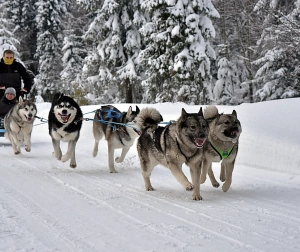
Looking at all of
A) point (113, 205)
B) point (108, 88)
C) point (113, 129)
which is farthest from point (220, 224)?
point (108, 88)

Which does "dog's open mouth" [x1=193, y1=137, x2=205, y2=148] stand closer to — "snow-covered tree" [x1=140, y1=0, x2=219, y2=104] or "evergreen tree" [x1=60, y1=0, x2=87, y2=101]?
"snow-covered tree" [x1=140, y1=0, x2=219, y2=104]

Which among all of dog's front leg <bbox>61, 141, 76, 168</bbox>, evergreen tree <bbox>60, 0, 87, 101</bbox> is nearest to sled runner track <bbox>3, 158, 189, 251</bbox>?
dog's front leg <bbox>61, 141, 76, 168</bbox>

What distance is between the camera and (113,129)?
7070 mm

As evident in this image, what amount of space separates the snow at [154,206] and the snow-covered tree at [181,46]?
917 centimetres

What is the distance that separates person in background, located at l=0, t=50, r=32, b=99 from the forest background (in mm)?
6311

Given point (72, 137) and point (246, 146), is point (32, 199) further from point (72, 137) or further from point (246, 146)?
point (246, 146)

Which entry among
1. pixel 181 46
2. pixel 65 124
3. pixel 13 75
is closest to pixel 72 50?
pixel 181 46

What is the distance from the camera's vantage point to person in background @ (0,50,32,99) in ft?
30.6

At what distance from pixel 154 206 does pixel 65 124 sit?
3.29 meters

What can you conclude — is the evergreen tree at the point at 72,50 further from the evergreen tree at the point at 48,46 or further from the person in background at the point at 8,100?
the person in background at the point at 8,100

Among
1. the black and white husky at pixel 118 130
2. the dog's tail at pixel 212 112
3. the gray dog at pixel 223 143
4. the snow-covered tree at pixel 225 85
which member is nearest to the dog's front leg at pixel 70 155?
the black and white husky at pixel 118 130

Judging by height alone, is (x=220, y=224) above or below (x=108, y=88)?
below

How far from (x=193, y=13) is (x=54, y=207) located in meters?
14.0

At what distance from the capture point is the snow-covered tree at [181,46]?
16.6 m
